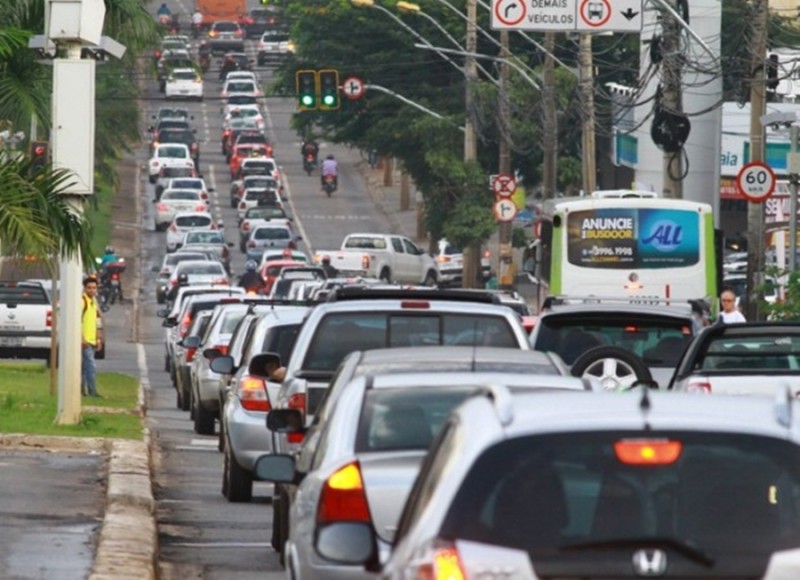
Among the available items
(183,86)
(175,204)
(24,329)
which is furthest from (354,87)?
(183,86)

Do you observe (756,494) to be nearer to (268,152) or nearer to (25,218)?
(25,218)

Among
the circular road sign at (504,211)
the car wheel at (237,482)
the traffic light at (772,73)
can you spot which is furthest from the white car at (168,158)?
the car wheel at (237,482)

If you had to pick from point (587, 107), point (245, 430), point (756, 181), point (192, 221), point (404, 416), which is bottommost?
point (192, 221)

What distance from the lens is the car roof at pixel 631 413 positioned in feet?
20.7

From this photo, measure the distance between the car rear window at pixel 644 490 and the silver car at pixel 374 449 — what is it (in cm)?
239

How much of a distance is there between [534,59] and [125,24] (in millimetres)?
44537

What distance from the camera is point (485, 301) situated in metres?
14.9

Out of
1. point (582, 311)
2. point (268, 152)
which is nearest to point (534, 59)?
point (268, 152)

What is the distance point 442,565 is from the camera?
601 cm

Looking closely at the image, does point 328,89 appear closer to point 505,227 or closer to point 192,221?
point 505,227

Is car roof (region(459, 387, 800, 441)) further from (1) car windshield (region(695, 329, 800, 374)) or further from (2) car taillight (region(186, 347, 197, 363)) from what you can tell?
(2) car taillight (region(186, 347, 197, 363))

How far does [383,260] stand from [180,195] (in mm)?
18939

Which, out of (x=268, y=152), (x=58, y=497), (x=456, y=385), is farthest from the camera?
(x=268, y=152)

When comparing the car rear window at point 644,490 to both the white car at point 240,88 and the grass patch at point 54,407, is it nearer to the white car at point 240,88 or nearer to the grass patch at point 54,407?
the grass patch at point 54,407
